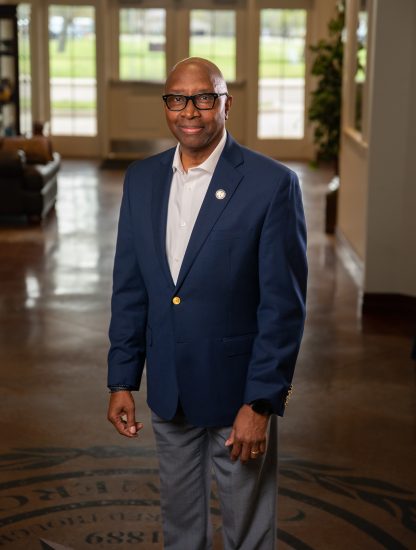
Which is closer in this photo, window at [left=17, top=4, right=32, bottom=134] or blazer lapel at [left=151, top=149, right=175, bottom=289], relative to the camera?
blazer lapel at [left=151, top=149, right=175, bottom=289]

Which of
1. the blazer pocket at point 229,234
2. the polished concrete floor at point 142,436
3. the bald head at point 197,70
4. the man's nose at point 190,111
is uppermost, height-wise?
the bald head at point 197,70

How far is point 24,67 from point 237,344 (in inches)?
486

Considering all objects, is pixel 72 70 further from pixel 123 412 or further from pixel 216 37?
pixel 123 412

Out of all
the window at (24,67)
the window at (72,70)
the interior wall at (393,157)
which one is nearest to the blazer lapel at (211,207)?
the interior wall at (393,157)

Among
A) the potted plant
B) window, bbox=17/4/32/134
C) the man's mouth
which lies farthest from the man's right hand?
window, bbox=17/4/32/134

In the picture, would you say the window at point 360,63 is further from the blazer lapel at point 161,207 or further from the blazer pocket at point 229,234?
the blazer pocket at point 229,234

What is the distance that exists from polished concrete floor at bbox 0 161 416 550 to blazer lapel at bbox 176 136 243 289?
58.4 inches

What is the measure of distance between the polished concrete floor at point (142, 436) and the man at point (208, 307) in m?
1.06

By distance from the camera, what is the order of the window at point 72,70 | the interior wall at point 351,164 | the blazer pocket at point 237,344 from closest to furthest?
the blazer pocket at point 237,344 → the interior wall at point 351,164 → the window at point 72,70

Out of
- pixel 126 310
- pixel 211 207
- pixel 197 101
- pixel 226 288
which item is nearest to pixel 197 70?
pixel 197 101

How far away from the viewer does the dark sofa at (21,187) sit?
1026cm

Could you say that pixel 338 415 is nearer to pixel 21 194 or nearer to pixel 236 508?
pixel 236 508

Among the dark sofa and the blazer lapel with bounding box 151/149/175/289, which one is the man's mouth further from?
the dark sofa

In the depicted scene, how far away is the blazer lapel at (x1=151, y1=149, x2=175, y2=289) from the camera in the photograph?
268 centimetres
